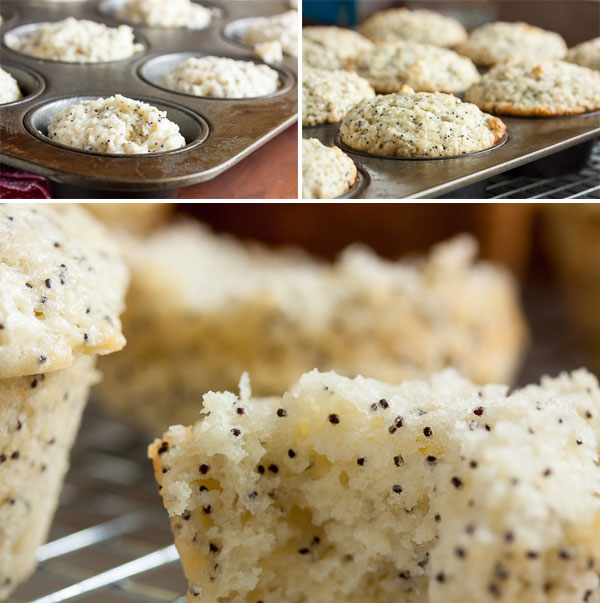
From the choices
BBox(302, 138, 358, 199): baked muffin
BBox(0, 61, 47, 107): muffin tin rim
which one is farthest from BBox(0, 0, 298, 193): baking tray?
BBox(302, 138, 358, 199): baked muffin

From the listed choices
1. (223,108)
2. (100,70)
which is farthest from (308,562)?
(100,70)

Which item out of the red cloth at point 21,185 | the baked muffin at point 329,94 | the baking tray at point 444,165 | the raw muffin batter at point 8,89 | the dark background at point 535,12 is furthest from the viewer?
the dark background at point 535,12

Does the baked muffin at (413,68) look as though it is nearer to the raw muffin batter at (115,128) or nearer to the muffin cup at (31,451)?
the raw muffin batter at (115,128)

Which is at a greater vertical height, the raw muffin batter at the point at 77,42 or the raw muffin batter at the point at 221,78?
the raw muffin batter at the point at 77,42

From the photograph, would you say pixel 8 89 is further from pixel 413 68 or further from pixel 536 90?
pixel 536 90

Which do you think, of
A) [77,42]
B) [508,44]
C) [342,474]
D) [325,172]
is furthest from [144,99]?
[508,44]

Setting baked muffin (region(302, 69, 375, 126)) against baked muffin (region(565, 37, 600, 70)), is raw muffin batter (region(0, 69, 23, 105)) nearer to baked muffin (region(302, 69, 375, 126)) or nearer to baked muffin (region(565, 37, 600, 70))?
baked muffin (region(302, 69, 375, 126))

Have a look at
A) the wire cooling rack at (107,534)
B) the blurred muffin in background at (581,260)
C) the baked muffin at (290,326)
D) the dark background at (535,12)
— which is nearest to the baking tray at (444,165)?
the baked muffin at (290,326)
